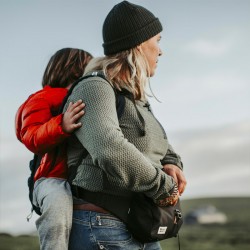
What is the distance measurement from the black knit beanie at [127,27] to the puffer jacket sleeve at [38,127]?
43 cm

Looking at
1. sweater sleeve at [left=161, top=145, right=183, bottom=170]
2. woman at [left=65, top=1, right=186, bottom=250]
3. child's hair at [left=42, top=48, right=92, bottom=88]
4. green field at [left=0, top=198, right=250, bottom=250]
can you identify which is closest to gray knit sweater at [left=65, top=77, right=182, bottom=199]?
woman at [left=65, top=1, right=186, bottom=250]

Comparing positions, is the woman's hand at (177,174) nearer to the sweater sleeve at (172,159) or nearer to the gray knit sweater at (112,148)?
the sweater sleeve at (172,159)

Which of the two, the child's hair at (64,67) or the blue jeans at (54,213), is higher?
the child's hair at (64,67)

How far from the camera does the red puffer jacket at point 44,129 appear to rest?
8.14 ft

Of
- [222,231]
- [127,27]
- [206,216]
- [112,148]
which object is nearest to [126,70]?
[127,27]

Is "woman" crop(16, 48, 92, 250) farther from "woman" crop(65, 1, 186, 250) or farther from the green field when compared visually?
the green field

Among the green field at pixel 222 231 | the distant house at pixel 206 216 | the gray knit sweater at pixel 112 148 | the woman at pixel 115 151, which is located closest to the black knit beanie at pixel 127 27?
the woman at pixel 115 151

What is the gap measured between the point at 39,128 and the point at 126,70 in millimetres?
507

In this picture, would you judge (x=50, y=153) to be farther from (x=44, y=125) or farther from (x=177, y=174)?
(x=177, y=174)

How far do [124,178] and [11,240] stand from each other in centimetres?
999

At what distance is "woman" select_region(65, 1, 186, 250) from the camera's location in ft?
7.21

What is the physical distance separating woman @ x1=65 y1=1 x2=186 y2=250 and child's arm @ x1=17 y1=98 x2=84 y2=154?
50 mm

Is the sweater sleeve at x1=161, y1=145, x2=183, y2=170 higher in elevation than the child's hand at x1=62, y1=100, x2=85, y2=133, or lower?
lower

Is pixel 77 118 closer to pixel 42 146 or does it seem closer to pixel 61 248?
pixel 42 146
